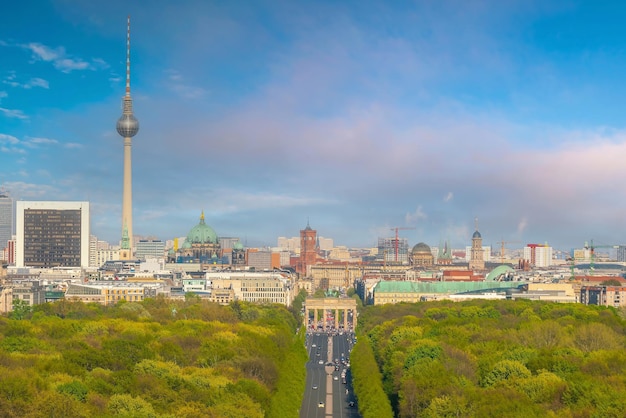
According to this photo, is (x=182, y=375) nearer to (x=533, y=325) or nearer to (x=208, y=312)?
(x=533, y=325)

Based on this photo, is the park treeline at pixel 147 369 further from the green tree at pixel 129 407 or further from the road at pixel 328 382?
the road at pixel 328 382

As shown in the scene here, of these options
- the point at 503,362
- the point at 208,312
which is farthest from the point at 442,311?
the point at 503,362

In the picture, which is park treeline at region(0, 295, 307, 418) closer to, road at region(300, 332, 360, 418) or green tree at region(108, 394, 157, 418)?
green tree at region(108, 394, 157, 418)

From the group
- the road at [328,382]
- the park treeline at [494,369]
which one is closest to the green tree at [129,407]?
the park treeline at [494,369]

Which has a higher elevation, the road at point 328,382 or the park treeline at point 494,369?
the park treeline at point 494,369

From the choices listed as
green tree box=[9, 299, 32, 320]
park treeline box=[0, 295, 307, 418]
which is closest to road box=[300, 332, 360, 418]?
park treeline box=[0, 295, 307, 418]

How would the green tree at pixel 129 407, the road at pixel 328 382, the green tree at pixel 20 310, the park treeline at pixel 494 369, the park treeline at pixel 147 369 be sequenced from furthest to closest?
the green tree at pixel 20 310 < the road at pixel 328 382 < the park treeline at pixel 494 369 < the park treeline at pixel 147 369 < the green tree at pixel 129 407
